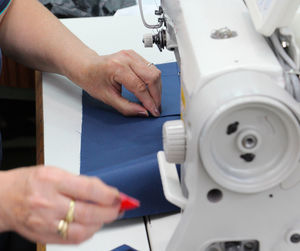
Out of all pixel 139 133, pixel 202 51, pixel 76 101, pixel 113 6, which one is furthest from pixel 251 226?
pixel 113 6

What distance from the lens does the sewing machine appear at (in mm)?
785

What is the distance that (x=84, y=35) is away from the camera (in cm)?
167

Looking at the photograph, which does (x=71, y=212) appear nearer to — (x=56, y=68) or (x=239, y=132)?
(x=239, y=132)

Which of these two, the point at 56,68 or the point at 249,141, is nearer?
the point at 249,141

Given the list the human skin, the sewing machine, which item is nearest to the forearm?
the human skin

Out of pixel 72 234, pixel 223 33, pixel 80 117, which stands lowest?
pixel 80 117

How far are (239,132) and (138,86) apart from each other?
52 cm

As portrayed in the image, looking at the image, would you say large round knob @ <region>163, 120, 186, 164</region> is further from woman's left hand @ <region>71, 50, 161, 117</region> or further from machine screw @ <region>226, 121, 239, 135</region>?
woman's left hand @ <region>71, 50, 161, 117</region>

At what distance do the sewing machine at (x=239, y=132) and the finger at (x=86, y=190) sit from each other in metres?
0.16

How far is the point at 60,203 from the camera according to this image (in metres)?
0.71

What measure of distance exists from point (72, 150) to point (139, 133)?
151mm

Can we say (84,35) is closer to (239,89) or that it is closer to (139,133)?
(139,133)

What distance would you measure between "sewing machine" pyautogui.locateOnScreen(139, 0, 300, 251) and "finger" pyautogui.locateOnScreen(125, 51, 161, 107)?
0.33m

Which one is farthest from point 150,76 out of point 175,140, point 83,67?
point 175,140
